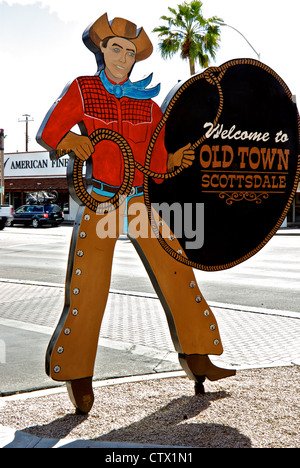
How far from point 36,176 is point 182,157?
37.2 meters

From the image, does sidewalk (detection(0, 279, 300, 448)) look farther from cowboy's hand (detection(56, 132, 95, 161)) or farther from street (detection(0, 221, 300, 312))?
cowboy's hand (detection(56, 132, 95, 161))

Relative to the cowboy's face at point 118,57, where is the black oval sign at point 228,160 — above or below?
below

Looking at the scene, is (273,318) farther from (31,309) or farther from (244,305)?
(31,309)

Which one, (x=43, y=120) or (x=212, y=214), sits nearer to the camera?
(x=43, y=120)

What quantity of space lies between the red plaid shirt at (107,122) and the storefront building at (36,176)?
34.4 m

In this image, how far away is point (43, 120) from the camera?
4668mm

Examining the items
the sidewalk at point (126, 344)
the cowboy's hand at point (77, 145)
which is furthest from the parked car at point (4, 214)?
the cowboy's hand at point (77, 145)

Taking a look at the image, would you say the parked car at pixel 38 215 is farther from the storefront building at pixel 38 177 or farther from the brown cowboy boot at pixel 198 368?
the brown cowboy boot at pixel 198 368

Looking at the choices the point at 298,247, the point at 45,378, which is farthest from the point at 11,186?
the point at 45,378

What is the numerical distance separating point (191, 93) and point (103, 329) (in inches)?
170

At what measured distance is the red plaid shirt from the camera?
A: 4.72 metres

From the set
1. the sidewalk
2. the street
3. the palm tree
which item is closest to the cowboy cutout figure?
the sidewalk

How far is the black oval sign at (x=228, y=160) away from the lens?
5312mm

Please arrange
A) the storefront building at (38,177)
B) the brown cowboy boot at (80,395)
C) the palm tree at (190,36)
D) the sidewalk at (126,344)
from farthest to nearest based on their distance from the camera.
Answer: the storefront building at (38,177) < the palm tree at (190,36) < the sidewalk at (126,344) < the brown cowboy boot at (80,395)
